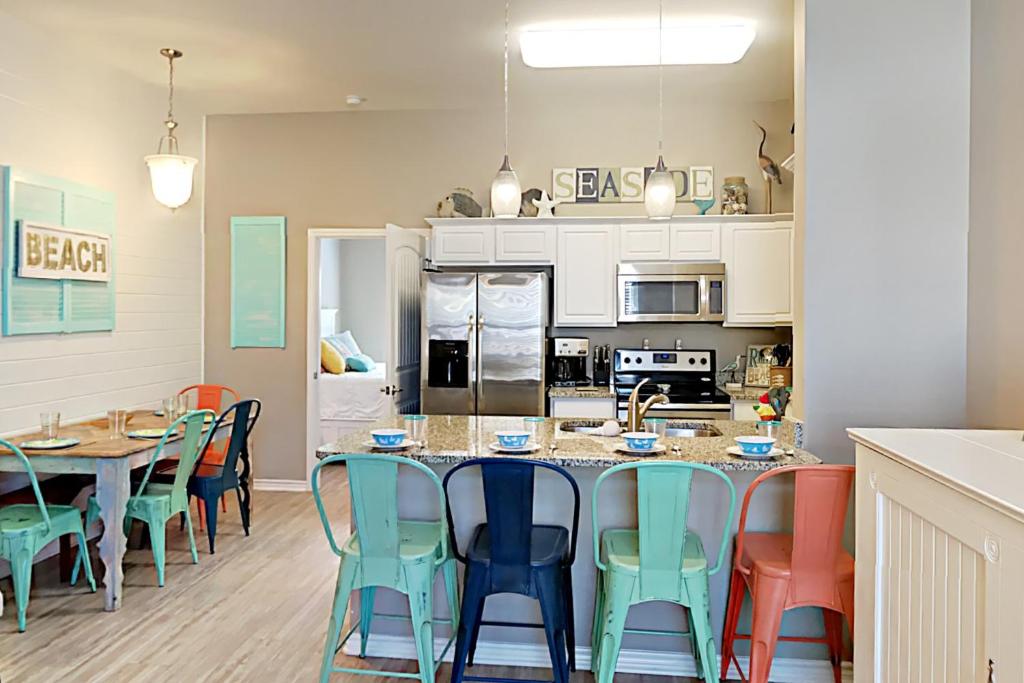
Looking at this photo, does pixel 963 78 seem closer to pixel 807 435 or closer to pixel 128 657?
pixel 807 435

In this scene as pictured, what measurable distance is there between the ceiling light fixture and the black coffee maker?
1882mm

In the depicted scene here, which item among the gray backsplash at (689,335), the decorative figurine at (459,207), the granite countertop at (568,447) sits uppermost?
the decorative figurine at (459,207)

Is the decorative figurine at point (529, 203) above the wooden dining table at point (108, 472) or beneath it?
above

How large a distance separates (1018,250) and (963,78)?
0.78m

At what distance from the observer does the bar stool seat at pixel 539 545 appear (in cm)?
269

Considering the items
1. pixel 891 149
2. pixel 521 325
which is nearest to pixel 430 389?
pixel 521 325

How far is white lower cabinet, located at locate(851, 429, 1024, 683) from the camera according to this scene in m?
1.42

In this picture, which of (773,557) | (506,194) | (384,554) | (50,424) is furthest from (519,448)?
(50,424)

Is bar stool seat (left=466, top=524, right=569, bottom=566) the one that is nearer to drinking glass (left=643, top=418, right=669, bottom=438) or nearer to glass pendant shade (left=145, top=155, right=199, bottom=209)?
drinking glass (left=643, top=418, right=669, bottom=438)

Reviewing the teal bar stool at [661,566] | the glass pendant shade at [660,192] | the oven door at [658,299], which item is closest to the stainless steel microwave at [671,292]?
the oven door at [658,299]

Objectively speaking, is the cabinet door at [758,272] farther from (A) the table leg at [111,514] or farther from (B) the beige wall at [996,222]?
(A) the table leg at [111,514]

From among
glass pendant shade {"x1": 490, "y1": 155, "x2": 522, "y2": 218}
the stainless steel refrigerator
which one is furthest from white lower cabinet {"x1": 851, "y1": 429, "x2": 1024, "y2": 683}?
the stainless steel refrigerator

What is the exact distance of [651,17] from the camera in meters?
4.09

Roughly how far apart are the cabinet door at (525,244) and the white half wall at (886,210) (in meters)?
2.48
